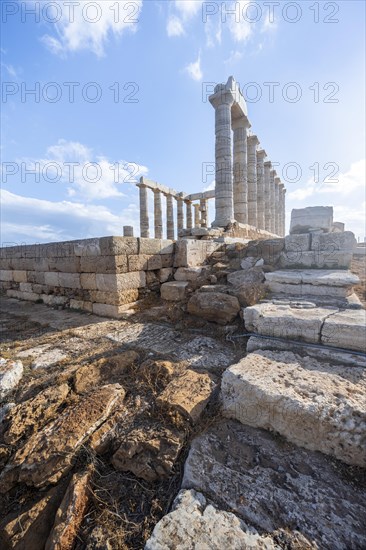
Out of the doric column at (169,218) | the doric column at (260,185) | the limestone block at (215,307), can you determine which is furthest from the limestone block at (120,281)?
the doric column at (169,218)

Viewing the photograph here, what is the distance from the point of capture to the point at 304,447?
5.16 ft

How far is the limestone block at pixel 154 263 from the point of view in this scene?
486cm

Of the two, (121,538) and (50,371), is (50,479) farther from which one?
(50,371)

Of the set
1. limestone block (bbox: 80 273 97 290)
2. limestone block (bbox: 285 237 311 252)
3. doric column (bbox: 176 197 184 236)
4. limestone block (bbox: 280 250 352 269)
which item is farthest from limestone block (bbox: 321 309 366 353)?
doric column (bbox: 176 197 184 236)

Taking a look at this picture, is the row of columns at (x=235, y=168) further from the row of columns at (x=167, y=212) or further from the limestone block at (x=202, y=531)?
the limestone block at (x=202, y=531)

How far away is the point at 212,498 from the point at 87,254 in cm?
429

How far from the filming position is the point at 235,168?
1173 cm

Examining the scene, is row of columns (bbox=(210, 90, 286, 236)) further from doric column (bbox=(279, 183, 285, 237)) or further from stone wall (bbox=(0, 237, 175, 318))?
doric column (bbox=(279, 183, 285, 237))

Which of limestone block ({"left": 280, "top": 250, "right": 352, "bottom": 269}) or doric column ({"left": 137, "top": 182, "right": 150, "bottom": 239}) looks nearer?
limestone block ({"left": 280, "top": 250, "right": 352, "bottom": 269})

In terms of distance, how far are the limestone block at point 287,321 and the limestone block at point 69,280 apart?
3729 mm

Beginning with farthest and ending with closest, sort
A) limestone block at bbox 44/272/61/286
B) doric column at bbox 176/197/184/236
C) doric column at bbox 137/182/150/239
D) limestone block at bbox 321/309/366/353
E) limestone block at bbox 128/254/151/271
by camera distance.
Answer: doric column at bbox 176/197/184/236 → doric column at bbox 137/182/150/239 → limestone block at bbox 44/272/61/286 → limestone block at bbox 128/254/151/271 → limestone block at bbox 321/309/366/353

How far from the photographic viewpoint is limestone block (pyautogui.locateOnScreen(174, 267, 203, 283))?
4758 mm

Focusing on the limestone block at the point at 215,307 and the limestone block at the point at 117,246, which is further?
the limestone block at the point at 117,246

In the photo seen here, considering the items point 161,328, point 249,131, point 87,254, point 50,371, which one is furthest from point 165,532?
point 249,131
